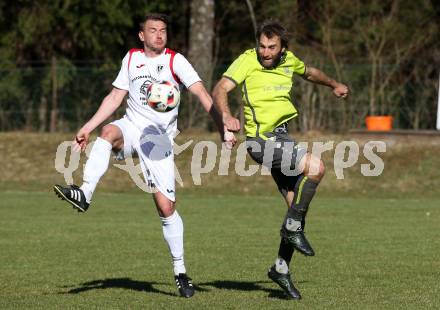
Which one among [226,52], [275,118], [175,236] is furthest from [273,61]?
[226,52]

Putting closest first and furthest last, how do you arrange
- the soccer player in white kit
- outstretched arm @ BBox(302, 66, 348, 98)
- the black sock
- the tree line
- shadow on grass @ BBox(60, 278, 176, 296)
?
the soccer player in white kit, the black sock, outstretched arm @ BBox(302, 66, 348, 98), shadow on grass @ BBox(60, 278, 176, 296), the tree line

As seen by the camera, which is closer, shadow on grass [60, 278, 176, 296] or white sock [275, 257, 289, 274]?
white sock [275, 257, 289, 274]

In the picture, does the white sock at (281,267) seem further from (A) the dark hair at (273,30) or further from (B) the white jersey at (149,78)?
(A) the dark hair at (273,30)

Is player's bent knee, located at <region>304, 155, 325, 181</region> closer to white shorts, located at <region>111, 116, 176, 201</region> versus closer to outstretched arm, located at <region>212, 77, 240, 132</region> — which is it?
outstretched arm, located at <region>212, 77, 240, 132</region>

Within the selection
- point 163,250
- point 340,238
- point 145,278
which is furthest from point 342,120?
point 145,278

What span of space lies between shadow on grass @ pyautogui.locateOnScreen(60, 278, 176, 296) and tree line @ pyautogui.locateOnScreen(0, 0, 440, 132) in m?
17.6

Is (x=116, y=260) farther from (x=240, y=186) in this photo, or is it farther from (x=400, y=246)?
(x=240, y=186)

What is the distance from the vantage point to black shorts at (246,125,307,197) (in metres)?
8.84

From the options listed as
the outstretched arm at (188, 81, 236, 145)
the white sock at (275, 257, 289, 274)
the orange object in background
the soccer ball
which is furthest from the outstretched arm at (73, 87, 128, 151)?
the orange object in background

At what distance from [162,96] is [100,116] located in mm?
631

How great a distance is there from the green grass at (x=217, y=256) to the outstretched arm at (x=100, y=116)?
1294 millimetres

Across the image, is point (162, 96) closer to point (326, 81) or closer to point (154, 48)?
point (154, 48)

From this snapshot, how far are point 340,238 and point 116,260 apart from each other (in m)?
3.67

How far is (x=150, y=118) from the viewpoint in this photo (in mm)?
9125
